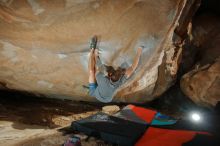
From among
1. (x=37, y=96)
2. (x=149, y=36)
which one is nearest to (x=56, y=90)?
(x=37, y=96)

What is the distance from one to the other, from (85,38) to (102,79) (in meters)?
0.93

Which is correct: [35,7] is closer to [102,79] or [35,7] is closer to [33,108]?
[102,79]

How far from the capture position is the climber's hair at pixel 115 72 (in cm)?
553

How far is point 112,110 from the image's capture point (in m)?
6.70

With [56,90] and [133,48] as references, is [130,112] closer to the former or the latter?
[133,48]

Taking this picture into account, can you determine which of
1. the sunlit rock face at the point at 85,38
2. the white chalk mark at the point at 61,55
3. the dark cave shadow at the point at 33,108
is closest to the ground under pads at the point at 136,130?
the sunlit rock face at the point at 85,38

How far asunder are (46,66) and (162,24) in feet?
9.68

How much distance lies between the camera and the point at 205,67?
245 inches

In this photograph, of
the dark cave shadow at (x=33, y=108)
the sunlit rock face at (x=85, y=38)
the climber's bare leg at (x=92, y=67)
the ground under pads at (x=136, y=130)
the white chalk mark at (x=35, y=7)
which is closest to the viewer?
the ground under pads at (x=136, y=130)

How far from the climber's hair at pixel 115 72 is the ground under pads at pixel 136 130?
0.90m

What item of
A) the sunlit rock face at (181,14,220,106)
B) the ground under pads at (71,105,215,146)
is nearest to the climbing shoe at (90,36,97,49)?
the ground under pads at (71,105,215,146)

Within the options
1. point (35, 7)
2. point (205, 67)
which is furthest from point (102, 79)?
point (205, 67)

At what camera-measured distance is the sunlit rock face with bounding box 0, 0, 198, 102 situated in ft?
14.7

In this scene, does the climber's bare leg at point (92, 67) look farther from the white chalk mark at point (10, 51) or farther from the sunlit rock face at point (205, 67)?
the sunlit rock face at point (205, 67)
